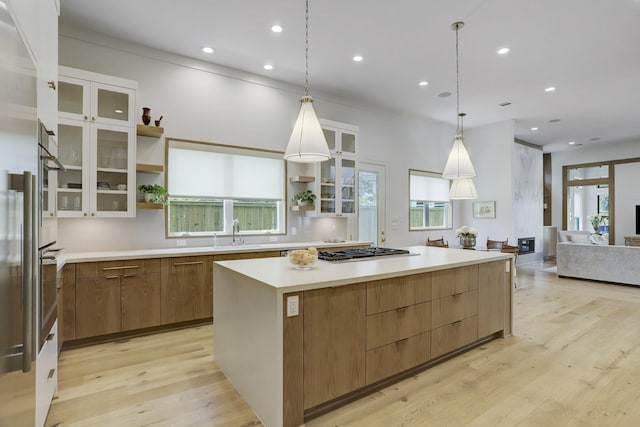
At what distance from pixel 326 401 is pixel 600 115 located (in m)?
7.73

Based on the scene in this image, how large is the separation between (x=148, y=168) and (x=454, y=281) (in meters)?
3.35

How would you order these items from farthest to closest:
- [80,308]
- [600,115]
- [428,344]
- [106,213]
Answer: [600,115], [106,213], [80,308], [428,344]

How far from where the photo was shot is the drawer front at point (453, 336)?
2.76m

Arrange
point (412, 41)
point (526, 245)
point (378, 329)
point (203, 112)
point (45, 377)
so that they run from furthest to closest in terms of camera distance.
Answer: point (526, 245) → point (203, 112) → point (412, 41) → point (378, 329) → point (45, 377)

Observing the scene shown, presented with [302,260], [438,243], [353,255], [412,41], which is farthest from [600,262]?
[302,260]

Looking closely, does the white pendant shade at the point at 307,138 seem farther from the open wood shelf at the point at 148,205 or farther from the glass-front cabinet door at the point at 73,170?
the glass-front cabinet door at the point at 73,170

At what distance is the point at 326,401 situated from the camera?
2.12m

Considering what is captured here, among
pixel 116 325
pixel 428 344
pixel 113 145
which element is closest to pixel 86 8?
pixel 113 145

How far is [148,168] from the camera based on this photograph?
12.4ft

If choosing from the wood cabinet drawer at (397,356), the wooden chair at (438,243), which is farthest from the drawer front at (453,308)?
the wooden chair at (438,243)

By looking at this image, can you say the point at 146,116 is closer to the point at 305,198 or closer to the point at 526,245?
the point at 305,198

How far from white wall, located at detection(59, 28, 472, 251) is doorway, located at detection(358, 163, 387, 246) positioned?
0.56 ft

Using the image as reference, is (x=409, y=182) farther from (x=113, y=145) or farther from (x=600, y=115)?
(x=113, y=145)

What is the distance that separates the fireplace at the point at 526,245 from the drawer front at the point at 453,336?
19.7 feet
